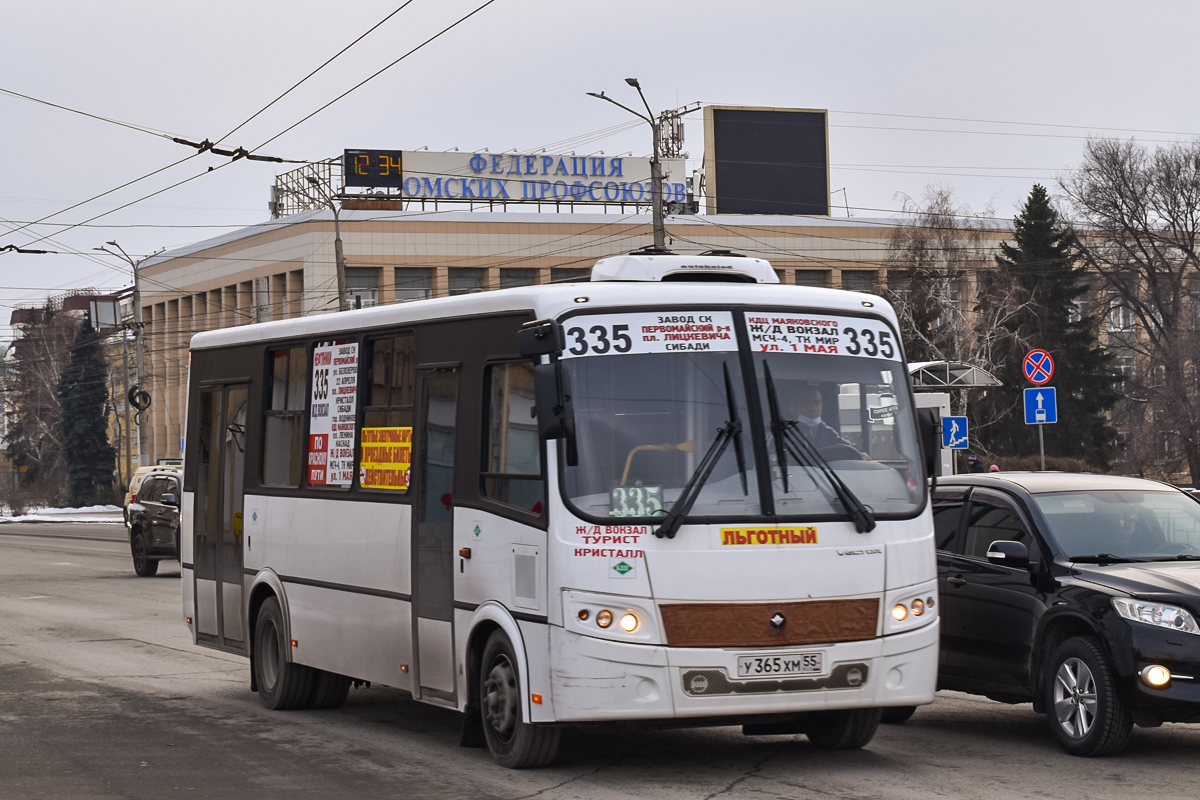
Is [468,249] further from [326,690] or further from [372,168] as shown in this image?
[326,690]

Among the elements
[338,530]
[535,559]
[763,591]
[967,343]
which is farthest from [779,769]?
[967,343]

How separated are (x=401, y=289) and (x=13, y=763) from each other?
73968mm

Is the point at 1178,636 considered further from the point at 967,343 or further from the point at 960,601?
the point at 967,343

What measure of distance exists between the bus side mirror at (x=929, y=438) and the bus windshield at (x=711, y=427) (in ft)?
0.27

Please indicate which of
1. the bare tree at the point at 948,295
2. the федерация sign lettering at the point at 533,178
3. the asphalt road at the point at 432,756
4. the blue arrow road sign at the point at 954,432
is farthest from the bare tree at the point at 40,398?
the asphalt road at the point at 432,756

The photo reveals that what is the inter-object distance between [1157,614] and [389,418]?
184 inches

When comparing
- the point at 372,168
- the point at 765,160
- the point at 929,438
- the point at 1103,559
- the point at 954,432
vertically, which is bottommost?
the point at 1103,559

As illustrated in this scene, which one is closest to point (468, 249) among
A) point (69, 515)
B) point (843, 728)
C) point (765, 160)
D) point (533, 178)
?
point (533, 178)

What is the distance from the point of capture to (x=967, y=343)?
6125 centimetres

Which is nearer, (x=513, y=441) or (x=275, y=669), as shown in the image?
(x=513, y=441)

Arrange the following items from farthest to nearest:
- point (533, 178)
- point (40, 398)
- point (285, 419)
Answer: point (40, 398) < point (533, 178) < point (285, 419)

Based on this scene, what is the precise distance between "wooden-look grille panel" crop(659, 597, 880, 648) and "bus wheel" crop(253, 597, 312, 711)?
14.2 feet

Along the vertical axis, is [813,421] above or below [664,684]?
above

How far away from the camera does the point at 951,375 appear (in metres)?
29.3
